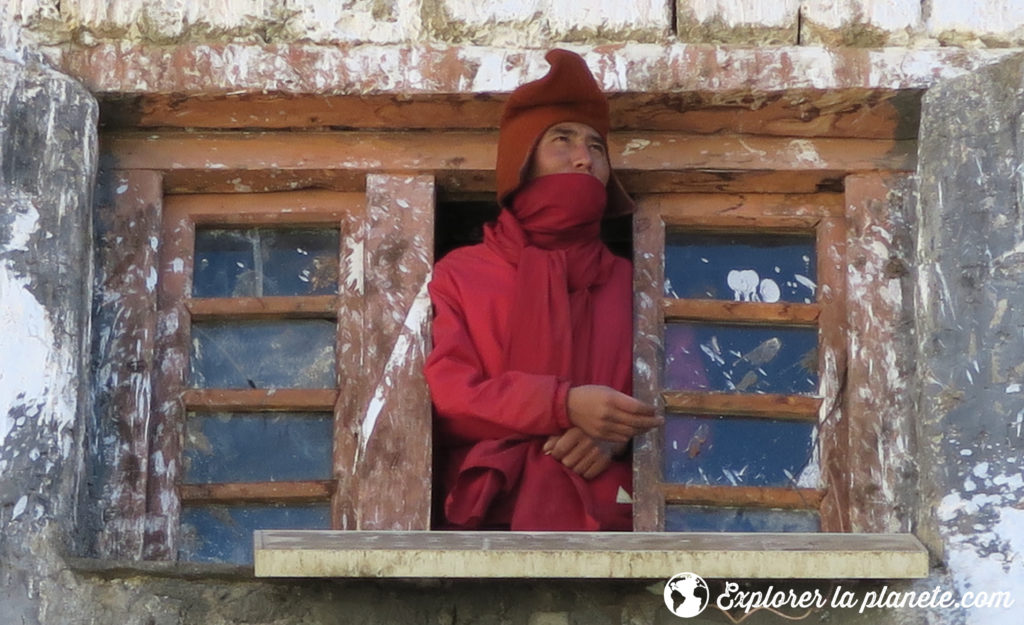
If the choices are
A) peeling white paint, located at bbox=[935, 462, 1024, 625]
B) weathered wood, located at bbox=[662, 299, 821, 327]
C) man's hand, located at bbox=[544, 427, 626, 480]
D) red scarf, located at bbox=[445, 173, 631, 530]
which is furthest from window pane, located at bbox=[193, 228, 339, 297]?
peeling white paint, located at bbox=[935, 462, 1024, 625]

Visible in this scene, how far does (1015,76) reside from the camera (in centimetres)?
574

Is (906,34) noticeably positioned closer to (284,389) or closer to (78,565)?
(284,389)

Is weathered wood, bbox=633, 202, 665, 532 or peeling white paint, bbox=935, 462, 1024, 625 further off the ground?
weathered wood, bbox=633, 202, 665, 532

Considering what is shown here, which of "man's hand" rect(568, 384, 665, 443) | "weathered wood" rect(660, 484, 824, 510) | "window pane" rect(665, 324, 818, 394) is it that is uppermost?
"window pane" rect(665, 324, 818, 394)

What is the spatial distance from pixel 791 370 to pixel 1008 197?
2.09 feet

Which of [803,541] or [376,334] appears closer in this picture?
[803,541]

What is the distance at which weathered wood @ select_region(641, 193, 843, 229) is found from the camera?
5.98 meters

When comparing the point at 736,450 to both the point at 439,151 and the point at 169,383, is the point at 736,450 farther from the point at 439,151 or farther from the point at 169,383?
the point at 169,383

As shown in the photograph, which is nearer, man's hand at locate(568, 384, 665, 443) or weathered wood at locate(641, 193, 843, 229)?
man's hand at locate(568, 384, 665, 443)

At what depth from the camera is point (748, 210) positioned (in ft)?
19.7

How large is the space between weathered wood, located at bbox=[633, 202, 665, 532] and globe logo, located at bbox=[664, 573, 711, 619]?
407 mm

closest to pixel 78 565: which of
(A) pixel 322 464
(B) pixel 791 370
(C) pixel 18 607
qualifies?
(C) pixel 18 607

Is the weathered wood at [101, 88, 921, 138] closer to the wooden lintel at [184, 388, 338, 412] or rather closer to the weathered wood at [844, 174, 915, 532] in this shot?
the weathered wood at [844, 174, 915, 532]

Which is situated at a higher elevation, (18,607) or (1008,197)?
(1008,197)
